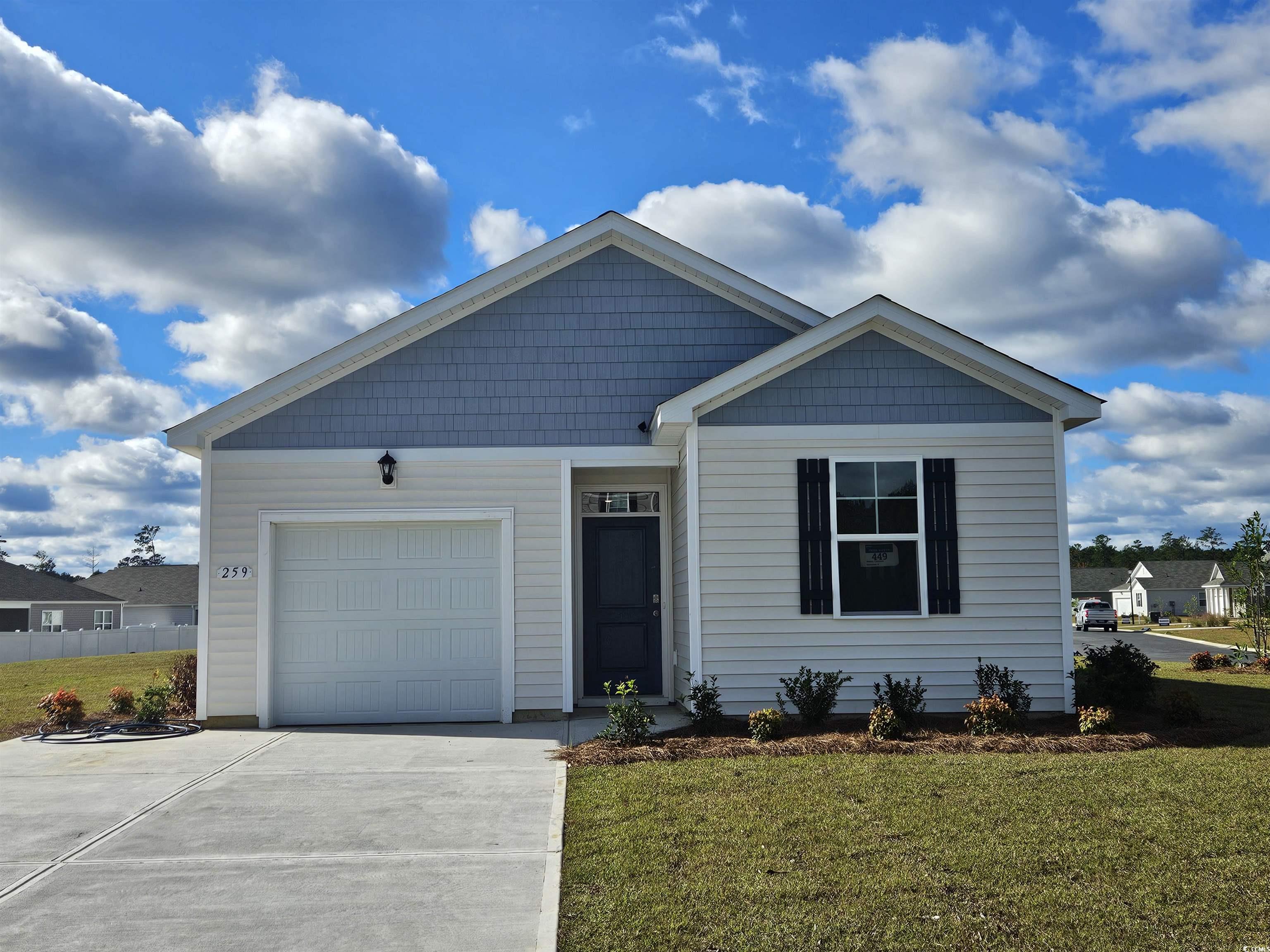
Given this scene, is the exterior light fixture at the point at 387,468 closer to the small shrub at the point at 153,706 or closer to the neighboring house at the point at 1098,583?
the small shrub at the point at 153,706

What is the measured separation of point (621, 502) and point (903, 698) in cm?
416

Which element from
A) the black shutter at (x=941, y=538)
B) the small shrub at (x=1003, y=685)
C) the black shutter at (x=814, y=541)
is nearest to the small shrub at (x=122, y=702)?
the black shutter at (x=814, y=541)

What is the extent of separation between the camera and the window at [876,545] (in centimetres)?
973

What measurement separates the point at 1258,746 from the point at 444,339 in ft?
28.3

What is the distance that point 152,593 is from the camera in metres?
45.1

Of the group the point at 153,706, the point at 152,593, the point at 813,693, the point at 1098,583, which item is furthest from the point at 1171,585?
the point at 153,706

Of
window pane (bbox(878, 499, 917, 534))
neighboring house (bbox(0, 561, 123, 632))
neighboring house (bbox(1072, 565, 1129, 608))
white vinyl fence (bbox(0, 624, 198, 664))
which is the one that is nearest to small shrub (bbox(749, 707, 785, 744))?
window pane (bbox(878, 499, 917, 534))

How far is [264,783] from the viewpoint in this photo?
290 inches

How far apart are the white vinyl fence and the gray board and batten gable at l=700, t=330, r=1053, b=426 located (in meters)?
23.3

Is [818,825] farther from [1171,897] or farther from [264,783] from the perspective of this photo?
[264,783]

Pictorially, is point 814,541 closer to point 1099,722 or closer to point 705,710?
point 705,710

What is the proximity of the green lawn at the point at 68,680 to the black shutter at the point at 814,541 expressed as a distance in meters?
8.46

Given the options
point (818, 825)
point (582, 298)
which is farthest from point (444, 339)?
point (818, 825)

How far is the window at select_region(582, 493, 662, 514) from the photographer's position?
11.7m
